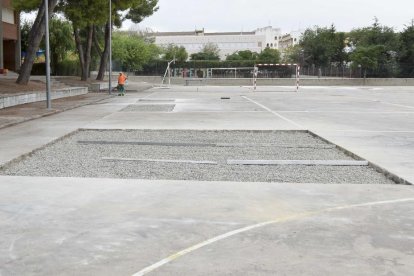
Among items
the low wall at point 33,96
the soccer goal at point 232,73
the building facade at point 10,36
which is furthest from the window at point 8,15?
the soccer goal at point 232,73

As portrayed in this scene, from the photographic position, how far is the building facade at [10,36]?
47.8 meters

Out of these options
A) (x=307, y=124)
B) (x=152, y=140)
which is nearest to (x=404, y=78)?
(x=307, y=124)

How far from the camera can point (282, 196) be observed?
759 centimetres

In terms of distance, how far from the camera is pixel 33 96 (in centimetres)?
2614

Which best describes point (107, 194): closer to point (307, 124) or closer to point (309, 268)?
point (309, 268)

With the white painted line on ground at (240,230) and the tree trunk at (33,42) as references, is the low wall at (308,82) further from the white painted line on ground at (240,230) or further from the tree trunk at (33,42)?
the white painted line on ground at (240,230)

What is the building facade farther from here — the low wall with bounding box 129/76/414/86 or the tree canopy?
the tree canopy

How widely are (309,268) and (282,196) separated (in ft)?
9.15

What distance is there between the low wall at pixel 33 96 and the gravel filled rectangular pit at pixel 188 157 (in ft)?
29.2

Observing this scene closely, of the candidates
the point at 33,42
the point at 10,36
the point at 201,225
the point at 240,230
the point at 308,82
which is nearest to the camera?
the point at 240,230

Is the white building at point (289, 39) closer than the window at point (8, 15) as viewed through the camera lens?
No

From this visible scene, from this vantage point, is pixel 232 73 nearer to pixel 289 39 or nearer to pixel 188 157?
pixel 188 157

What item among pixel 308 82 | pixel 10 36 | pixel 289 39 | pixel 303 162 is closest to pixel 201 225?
pixel 303 162

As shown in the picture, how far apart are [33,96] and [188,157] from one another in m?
17.5
